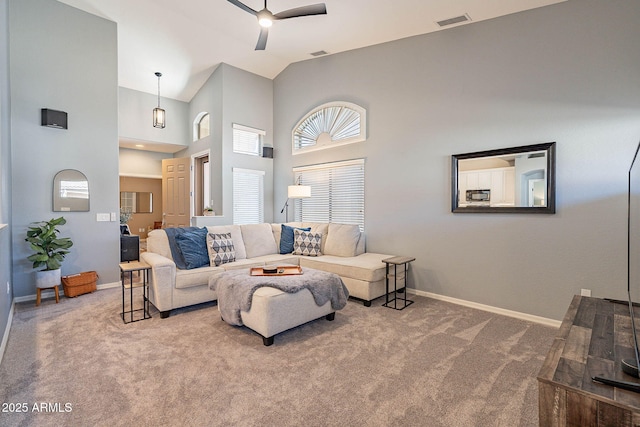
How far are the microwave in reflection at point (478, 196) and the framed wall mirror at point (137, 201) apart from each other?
365 inches

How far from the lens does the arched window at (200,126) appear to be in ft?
22.7

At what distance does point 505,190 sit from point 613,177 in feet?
2.96

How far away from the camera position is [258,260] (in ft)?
14.0

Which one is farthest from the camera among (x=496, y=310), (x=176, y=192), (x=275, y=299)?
(x=176, y=192)

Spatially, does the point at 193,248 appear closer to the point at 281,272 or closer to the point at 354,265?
the point at 281,272

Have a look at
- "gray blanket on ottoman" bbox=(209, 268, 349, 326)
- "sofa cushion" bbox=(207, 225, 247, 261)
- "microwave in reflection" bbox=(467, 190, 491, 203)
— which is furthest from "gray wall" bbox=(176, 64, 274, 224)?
"microwave in reflection" bbox=(467, 190, 491, 203)

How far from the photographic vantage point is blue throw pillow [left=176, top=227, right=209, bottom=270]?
3709mm

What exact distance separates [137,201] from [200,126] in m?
4.05

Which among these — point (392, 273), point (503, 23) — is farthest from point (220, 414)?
point (503, 23)

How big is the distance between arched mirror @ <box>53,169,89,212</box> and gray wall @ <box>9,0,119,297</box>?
6 centimetres

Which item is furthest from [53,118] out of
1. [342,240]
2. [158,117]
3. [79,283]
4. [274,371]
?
[274,371]

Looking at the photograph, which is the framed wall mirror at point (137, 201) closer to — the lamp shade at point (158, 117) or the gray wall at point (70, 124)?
the lamp shade at point (158, 117)

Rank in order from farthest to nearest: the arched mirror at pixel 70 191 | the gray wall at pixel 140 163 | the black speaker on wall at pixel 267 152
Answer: the gray wall at pixel 140 163 → the black speaker on wall at pixel 267 152 → the arched mirror at pixel 70 191

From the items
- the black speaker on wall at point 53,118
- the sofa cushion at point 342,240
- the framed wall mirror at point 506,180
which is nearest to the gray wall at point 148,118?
the black speaker on wall at point 53,118
